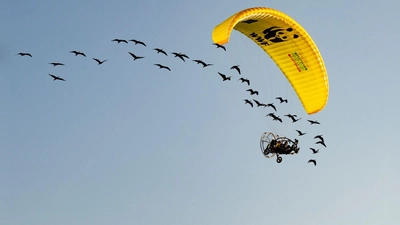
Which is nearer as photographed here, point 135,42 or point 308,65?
point 135,42

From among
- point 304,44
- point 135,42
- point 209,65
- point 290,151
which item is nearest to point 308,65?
point 304,44

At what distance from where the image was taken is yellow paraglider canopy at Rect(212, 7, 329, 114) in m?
58.6

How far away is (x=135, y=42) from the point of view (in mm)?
47281

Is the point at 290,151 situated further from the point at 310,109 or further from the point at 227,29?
the point at 227,29

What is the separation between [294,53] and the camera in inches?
2371

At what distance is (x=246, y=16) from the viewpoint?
53875 mm

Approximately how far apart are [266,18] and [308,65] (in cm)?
467

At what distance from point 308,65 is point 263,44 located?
149 inches

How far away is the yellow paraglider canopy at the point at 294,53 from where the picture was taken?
58.6 meters

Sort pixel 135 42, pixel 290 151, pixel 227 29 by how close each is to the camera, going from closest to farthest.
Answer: pixel 135 42, pixel 227 29, pixel 290 151

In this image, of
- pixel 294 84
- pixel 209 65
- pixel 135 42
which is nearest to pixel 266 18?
pixel 294 84

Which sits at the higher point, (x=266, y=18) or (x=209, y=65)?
(x=266, y=18)

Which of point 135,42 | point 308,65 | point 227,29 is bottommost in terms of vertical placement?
point 135,42

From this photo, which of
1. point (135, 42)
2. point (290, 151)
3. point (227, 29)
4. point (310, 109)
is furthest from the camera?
point (310, 109)
